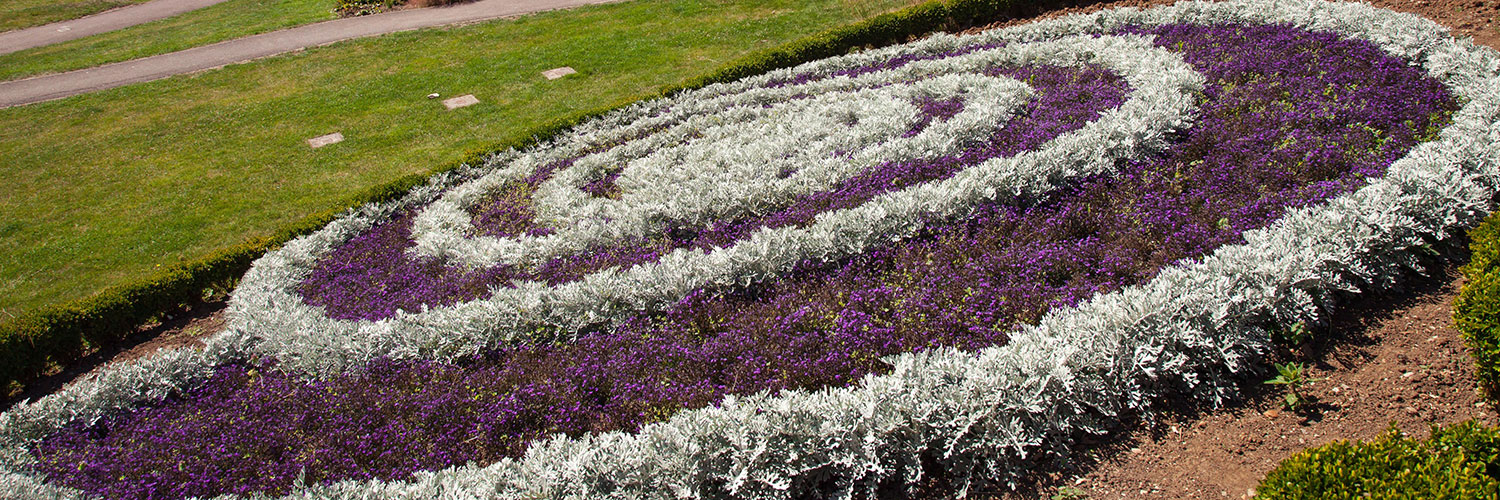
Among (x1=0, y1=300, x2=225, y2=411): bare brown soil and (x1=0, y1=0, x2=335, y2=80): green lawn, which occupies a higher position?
(x1=0, y1=0, x2=335, y2=80): green lawn

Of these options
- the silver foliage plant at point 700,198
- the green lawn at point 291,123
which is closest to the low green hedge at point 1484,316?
the silver foliage plant at point 700,198

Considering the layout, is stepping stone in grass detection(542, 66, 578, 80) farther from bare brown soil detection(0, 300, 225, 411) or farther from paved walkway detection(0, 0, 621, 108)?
bare brown soil detection(0, 300, 225, 411)

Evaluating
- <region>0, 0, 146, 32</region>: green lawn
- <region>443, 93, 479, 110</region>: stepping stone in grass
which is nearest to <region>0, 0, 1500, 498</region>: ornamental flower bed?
<region>443, 93, 479, 110</region>: stepping stone in grass

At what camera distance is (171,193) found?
13688 mm

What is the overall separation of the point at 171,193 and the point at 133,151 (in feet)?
9.88

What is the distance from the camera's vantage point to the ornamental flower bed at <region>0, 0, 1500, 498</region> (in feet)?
18.7

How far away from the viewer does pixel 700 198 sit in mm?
9758

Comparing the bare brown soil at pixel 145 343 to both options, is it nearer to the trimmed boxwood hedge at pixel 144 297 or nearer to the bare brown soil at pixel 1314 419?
the trimmed boxwood hedge at pixel 144 297

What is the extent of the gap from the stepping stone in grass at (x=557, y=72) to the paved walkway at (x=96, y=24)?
1707 centimetres

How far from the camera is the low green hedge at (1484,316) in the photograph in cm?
521

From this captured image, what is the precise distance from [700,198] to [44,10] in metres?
30.5

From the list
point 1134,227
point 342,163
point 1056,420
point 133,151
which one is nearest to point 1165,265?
point 1134,227

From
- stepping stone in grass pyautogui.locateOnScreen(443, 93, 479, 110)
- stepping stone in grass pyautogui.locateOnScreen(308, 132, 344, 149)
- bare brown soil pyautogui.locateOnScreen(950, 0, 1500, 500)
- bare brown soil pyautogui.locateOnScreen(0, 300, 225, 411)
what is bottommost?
bare brown soil pyautogui.locateOnScreen(0, 300, 225, 411)

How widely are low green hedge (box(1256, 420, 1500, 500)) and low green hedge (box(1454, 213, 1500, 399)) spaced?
4.53 feet
